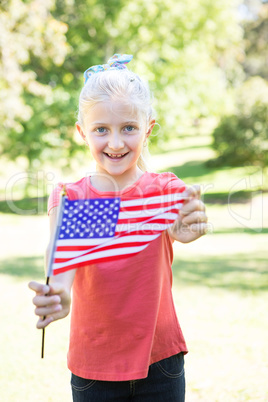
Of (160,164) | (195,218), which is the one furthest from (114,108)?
(160,164)

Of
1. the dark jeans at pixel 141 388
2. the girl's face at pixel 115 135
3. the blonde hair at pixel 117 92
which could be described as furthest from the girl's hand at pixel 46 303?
the blonde hair at pixel 117 92

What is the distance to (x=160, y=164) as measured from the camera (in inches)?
1283

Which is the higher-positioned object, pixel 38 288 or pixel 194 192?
pixel 194 192

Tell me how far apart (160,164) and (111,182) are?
1203 inches

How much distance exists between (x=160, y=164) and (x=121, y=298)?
30.7 meters

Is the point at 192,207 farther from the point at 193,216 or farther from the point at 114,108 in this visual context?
the point at 114,108

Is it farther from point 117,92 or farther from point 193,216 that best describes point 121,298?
point 117,92

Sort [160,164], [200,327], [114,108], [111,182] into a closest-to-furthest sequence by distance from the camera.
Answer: [114,108] → [111,182] → [200,327] → [160,164]

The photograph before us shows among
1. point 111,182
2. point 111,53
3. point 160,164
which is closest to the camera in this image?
point 111,182

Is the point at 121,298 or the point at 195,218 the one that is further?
the point at 121,298

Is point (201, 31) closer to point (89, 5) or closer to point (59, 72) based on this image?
point (89, 5)

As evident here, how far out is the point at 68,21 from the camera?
68.8 feet

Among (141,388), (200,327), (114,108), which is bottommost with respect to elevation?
(200,327)

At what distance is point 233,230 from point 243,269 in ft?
19.1
